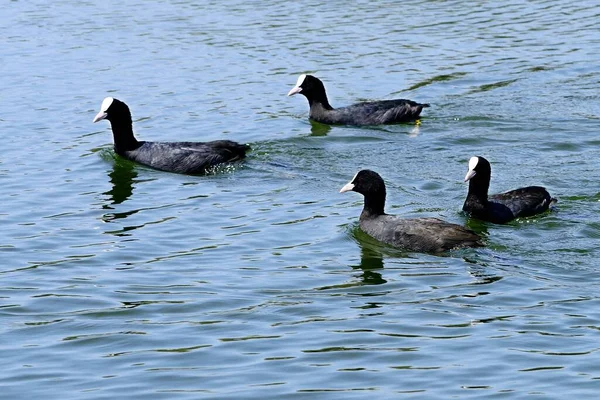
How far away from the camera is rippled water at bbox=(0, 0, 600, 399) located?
9.02 m

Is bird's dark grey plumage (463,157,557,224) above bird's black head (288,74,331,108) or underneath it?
underneath

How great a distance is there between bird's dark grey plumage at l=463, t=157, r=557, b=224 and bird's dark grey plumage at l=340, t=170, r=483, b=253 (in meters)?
0.82

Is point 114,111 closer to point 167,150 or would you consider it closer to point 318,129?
point 167,150

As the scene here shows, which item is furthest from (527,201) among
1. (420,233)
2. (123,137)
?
(123,137)

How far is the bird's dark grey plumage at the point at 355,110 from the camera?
56.7ft

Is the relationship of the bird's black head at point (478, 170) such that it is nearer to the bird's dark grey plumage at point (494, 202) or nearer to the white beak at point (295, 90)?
the bird's dark grey plumage at point (494, 202)

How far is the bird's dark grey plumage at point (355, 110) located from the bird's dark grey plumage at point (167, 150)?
237 centimetres

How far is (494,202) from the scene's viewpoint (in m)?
13.2

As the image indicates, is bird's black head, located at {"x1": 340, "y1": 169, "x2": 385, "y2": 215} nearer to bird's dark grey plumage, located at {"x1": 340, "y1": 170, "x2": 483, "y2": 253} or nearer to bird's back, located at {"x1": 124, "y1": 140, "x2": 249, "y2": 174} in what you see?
bird's dark grey plumage, located at {"x1": 340, "y1": 170, "x2": 483, "y2": 253}

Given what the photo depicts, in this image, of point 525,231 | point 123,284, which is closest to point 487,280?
point 525,231

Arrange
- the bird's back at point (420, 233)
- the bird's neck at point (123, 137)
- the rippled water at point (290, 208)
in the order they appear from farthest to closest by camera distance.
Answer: the bird's neck at point (123, 137) < the bird's back at point (420, 233) < the rippled water at point (290, 208)

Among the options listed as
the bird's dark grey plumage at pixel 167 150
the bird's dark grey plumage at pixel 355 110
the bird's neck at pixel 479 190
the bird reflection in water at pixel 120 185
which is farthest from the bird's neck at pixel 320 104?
the bird's neck at pixel 479 190

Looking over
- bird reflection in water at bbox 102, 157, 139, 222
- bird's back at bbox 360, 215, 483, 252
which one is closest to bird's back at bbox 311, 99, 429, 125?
bird reflection in water at bbox 102, 157, 139, 222

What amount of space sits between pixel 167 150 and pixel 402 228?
4.44 meters
